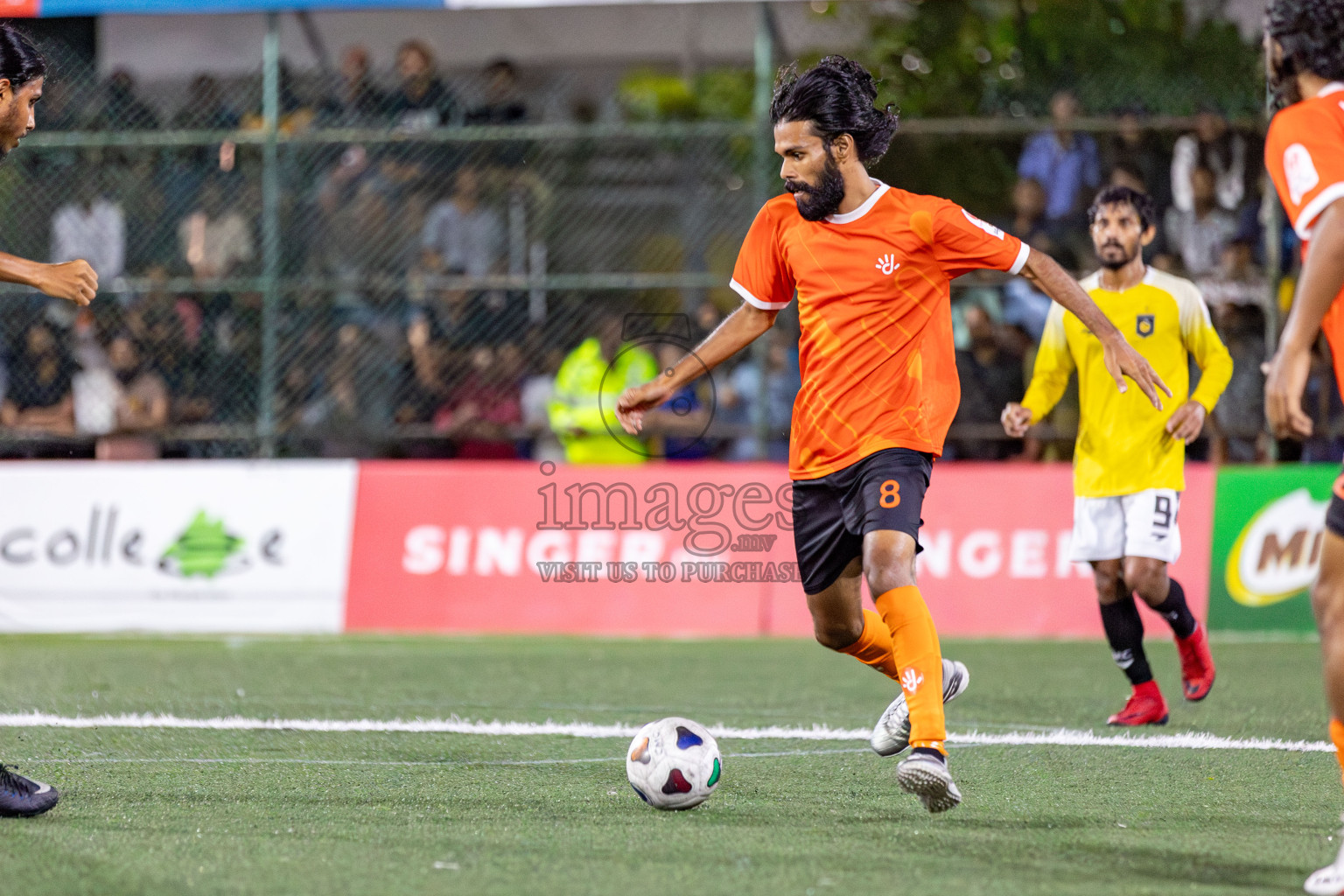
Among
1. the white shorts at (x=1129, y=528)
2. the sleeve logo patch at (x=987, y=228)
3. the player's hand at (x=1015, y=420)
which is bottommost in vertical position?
the white shorts at (x=1129, y=528)

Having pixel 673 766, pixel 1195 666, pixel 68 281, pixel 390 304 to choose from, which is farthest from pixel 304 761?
pixel 390 304

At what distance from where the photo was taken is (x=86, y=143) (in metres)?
12.0

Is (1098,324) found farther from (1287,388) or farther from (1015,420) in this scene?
(1015,420)

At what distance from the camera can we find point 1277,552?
10305mm

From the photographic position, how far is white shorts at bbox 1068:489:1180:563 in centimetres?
683

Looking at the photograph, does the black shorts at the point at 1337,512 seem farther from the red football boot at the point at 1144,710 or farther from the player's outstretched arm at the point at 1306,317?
the red football boot at the point at 1144,710

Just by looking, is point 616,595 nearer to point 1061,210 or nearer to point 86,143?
point 1061,210

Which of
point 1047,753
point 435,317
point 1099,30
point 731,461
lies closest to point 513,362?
point 435,317

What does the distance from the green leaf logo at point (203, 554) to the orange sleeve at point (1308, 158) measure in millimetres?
8707

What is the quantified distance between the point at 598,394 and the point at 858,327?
6549 millimetres

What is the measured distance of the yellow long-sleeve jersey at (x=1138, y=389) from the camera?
687 cm

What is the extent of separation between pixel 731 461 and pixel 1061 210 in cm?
303

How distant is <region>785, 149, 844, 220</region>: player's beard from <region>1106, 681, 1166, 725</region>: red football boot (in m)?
2.88

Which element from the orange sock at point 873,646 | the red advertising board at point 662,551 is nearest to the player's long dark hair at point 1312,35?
the orange sock at point 873,646
